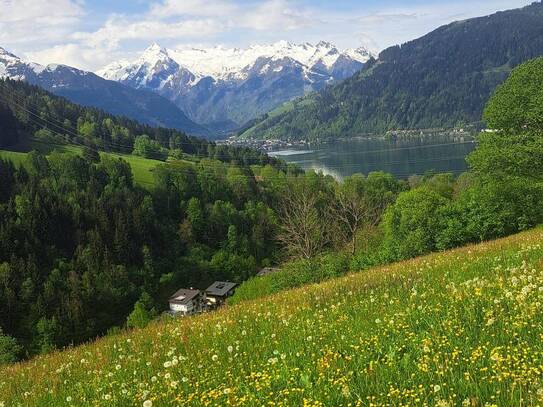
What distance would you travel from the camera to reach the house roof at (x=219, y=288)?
341ft

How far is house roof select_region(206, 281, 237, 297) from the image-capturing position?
10394cm

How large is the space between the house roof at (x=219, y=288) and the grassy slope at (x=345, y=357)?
94469 millimetres

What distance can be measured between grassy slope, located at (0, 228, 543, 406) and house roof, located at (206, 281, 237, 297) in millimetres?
94469

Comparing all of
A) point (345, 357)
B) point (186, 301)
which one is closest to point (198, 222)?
point (186, 301)

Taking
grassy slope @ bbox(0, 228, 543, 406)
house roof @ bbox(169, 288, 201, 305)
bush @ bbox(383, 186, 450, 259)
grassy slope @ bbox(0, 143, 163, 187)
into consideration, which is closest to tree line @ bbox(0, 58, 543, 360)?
bush @ bbox(383, 186, 450, 259)

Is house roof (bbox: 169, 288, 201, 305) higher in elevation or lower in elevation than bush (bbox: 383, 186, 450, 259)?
lower

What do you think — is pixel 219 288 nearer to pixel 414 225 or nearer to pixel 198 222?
pixel 198 222

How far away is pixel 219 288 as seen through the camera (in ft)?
356

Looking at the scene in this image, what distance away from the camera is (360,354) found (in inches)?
255

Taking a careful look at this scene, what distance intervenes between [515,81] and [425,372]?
36.8m

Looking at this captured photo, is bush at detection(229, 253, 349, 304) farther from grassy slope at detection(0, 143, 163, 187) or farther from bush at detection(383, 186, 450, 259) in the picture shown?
grassy slope at detection(0, 143, 163, 187)

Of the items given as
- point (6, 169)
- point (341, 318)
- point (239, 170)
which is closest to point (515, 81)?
point (341, 318)

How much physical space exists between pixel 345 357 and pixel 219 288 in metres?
104

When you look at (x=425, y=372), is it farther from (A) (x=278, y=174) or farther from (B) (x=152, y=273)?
(A) (x=278, y=174)
